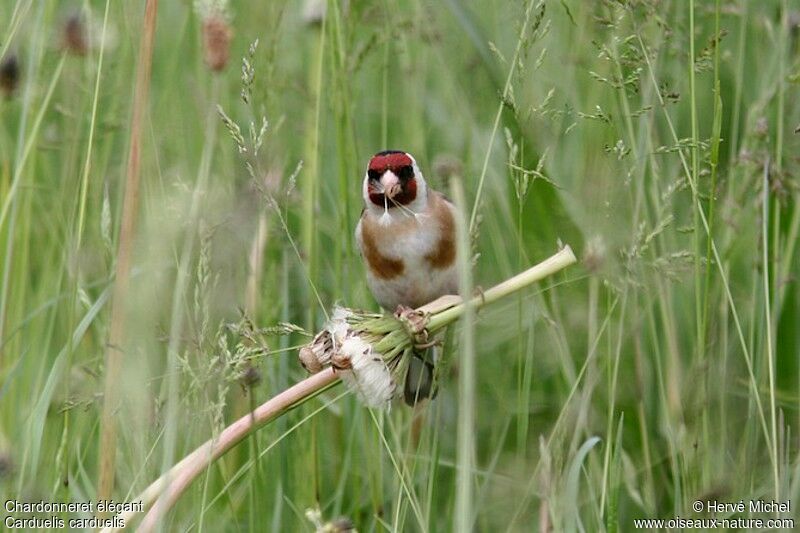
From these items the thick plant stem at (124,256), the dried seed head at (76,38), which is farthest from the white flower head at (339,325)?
the dried seed head at (76,38)

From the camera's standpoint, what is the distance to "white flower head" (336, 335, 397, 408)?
5.83 ft

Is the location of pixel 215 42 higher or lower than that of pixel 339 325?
higher

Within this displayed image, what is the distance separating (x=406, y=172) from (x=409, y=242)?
214 mm

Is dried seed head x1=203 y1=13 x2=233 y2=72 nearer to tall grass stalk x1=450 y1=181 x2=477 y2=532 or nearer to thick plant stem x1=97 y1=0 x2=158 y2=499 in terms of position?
thick plant stem x1=97 y1=0 x2=158 y2=499

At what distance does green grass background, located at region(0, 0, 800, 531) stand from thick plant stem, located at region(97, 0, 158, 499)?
36mm

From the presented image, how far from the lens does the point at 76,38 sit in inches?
113

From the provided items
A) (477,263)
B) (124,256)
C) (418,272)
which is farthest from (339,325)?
(418,272)

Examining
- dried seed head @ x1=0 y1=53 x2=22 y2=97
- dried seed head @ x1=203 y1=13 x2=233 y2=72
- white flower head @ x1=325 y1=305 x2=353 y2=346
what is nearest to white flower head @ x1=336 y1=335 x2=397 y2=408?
white flower head @ x1=325 y1=305 x2=353 y2=346

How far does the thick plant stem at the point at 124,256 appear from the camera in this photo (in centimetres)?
190

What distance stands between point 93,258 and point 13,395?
2.14ft

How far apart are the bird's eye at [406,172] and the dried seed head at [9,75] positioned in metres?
0.95

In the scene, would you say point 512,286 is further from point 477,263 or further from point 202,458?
point 477,263

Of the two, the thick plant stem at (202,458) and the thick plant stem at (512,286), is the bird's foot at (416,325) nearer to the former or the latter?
the thick plant stem at (512,286)

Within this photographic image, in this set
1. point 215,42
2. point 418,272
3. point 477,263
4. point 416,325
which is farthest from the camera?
point 418,272
